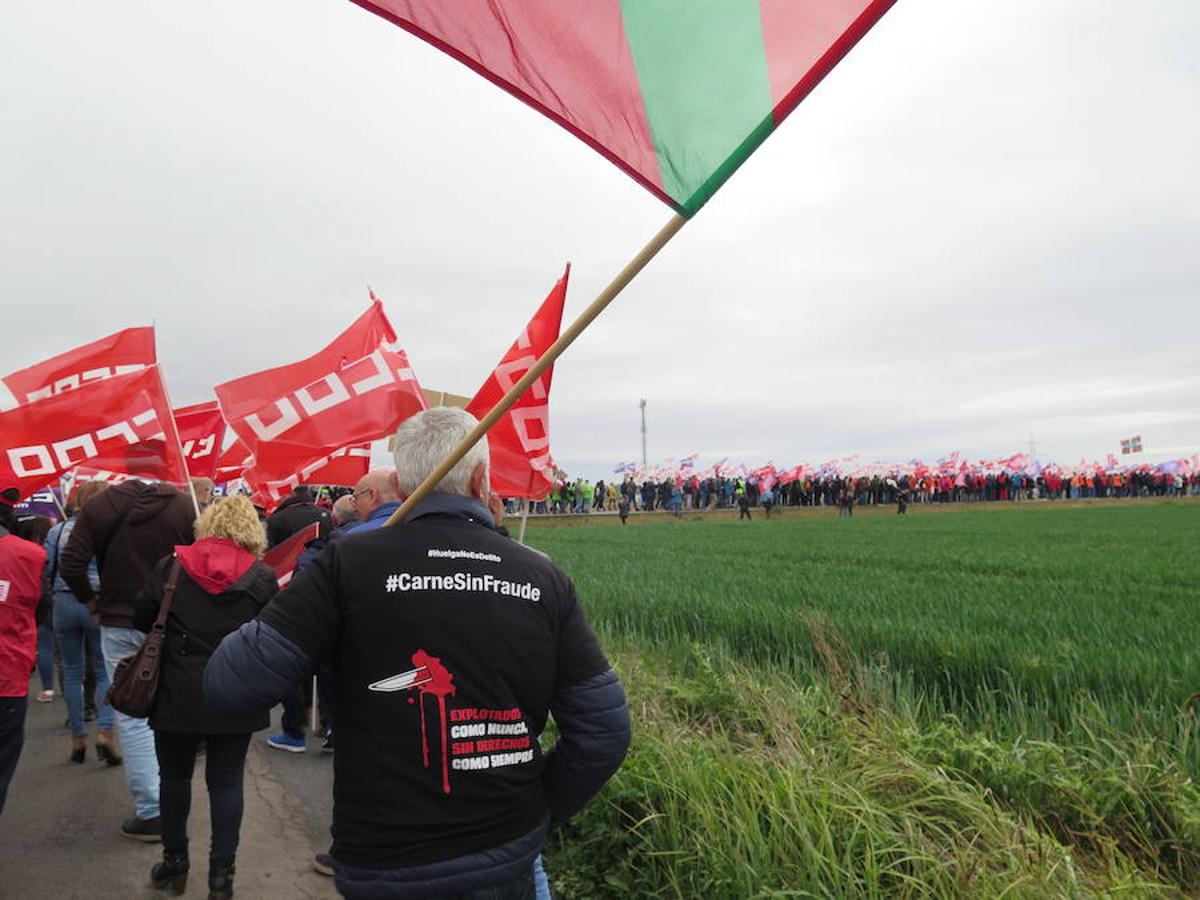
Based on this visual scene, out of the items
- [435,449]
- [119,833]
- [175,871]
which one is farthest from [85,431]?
[435,449]

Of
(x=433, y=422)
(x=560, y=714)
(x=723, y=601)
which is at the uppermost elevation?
(x=433, y=422)

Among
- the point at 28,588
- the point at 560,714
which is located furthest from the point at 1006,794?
the point at 28,588

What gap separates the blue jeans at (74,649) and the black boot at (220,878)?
119 inches

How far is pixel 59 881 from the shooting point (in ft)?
14.5

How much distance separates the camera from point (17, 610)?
4.55m

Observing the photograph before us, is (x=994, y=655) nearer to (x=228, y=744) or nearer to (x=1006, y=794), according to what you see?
(x=1006, y=794)

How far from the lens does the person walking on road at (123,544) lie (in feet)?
17.5

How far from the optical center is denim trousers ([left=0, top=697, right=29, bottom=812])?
436cm

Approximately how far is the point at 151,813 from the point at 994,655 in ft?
18.0

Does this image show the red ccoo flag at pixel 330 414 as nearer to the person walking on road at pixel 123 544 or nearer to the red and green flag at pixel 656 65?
the person walking on road at pixel 123 544

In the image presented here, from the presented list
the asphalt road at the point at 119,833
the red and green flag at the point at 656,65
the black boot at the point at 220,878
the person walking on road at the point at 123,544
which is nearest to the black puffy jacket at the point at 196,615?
the black boot at the point at 220,878

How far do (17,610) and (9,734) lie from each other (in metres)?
0.60

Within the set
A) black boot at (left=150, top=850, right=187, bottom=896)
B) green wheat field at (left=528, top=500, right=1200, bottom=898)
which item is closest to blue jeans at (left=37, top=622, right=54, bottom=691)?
black boot at (left=150, top=850, right=187, bottom=896)

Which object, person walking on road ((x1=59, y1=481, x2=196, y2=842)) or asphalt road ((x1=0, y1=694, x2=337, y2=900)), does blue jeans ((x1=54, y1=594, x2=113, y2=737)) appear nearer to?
asphalt road ((x1=0, y1=694, x2=337, y2=900))
